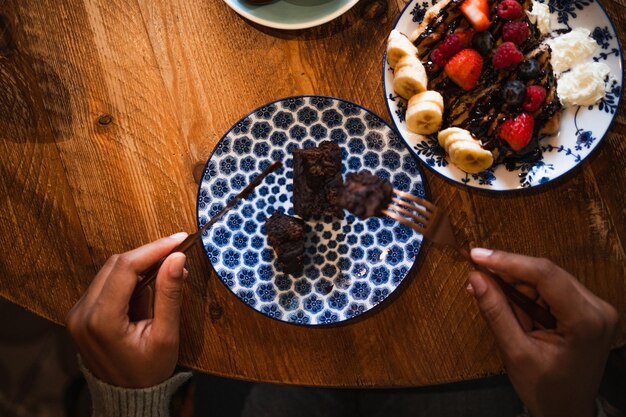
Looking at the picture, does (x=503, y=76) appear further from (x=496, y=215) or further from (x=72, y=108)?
(x=72, y=108)

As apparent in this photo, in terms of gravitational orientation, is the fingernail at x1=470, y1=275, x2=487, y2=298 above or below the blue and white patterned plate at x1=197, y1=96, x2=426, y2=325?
below

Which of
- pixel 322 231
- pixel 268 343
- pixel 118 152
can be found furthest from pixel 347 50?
pixel 268 343

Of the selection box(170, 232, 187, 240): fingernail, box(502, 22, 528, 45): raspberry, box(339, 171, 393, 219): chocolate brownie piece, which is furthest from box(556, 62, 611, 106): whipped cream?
box(170, 232, 187, 240): fingernail

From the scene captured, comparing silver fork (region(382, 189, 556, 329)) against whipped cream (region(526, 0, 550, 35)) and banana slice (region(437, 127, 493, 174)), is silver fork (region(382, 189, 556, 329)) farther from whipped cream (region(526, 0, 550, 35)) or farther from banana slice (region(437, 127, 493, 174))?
whipped cream (region(526, 0, 550, 35))

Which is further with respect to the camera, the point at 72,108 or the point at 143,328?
the point at 72,108

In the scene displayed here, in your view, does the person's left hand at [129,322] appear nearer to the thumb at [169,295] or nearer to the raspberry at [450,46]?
the thumb at [169,295]

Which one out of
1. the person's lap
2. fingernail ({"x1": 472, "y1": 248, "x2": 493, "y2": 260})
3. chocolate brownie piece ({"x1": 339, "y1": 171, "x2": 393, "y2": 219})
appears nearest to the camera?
chocolate brownie piece ({"x1": 339, "y1": 171, "x2": 393, "y2": 219})

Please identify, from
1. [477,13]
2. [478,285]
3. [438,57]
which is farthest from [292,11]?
[478,285]
